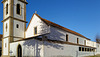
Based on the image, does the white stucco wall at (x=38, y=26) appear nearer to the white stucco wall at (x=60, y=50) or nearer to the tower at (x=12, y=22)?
the tower at (x=12, y=22)

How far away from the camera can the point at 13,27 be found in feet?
75.6

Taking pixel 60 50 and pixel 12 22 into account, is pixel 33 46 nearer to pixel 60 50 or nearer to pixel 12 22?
pixel 60 50

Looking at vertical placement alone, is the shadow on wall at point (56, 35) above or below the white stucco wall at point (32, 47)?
above

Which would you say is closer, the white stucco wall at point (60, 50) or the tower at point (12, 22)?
the white stucco wall at point (60, 50)

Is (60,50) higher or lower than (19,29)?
Answer: lower

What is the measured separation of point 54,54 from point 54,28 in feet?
16.6

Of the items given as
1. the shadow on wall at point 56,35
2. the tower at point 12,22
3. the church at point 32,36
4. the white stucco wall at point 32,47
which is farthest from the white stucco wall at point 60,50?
the tower at point 12,22

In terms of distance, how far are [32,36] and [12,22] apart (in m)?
5.61

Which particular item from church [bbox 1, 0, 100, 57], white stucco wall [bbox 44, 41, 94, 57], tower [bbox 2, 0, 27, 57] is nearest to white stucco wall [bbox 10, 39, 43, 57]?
church [bbox 1, 0, 100, 57]

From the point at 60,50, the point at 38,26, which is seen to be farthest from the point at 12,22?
the point at 60,50

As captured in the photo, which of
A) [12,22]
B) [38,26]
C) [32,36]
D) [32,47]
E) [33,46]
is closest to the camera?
[33,46]

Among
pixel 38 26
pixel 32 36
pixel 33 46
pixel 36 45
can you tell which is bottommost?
pixel 33 46

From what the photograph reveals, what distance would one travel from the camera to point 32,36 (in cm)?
2203

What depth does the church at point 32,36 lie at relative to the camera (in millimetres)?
16478
